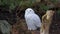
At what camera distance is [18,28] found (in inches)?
131

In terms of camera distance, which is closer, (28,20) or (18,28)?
(18,28)

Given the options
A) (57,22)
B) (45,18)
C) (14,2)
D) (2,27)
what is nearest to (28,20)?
(14,2)

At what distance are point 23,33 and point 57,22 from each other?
1859 millimetres

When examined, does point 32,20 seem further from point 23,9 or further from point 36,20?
point 23,9

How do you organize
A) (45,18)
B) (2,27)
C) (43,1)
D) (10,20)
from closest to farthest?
(45,18) < (2,27) < (43,1) < (10,20)

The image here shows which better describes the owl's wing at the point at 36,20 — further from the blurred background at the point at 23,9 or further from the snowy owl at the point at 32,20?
the blurred background at the point at 23,9

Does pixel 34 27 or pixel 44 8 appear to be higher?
pixel 44 8

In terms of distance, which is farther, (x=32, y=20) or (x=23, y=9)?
(x=23, y=9)

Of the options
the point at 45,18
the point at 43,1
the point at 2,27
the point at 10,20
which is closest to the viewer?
the point at 45,18

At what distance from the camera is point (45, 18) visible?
3.14 m

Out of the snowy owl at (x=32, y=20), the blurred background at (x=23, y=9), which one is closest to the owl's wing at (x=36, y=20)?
the snowy owl at (x=32, y=20)

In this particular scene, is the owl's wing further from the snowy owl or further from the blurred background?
the blurred background

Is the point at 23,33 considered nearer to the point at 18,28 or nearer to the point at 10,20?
the point at 18,28

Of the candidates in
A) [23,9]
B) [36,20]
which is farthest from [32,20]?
[23,9]
